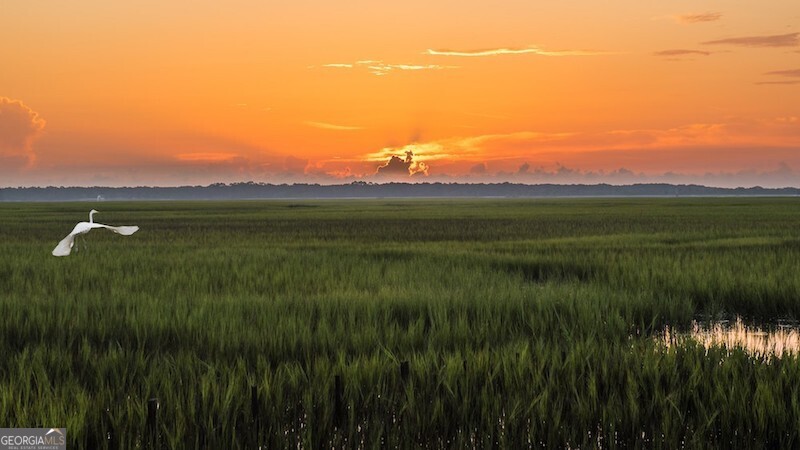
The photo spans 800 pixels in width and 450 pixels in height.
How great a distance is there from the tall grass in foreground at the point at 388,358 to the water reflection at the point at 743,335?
1.15ft

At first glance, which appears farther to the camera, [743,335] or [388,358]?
[743,335]

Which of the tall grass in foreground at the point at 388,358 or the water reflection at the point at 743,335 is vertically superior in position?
the tall grass in foreground at the point at 388,358

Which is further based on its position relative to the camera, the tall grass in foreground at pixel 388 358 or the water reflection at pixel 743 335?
the water reflection at pixel 743 335

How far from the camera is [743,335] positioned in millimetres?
7789

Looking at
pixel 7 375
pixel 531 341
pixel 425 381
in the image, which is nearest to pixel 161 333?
pixel 7 375

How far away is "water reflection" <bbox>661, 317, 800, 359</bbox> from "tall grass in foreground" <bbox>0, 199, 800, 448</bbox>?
13.8 inches

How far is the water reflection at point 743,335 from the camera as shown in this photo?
7.14 m

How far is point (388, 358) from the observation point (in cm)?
535

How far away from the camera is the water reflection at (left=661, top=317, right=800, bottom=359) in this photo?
281 inches

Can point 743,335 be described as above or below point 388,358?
below

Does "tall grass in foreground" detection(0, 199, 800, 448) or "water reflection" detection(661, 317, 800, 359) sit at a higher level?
"tall grass in foreground" detection(0, 199, 800, 448)

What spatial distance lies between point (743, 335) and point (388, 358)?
482 centimetres

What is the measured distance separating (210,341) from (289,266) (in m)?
6.61

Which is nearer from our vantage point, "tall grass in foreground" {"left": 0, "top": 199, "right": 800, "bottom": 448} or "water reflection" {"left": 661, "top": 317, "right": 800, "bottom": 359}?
"tall grass in foreground" {"left": 0, "top": 199, "right": 800, "bottom": 448}
